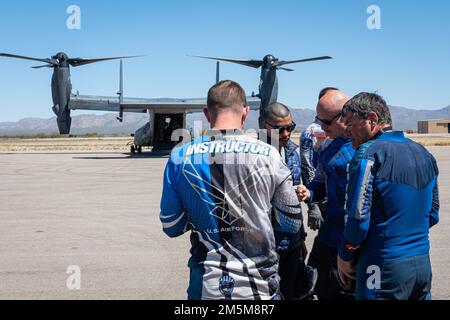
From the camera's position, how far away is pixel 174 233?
9.11 feet

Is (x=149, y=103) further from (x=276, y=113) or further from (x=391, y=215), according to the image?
(x=391, y=215)

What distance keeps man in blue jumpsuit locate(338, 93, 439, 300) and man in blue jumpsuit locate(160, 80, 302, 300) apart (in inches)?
18.9

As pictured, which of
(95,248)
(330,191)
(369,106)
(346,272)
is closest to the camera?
(369,106)

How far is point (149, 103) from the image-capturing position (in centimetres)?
2734

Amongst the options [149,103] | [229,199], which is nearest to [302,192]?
[229,199]

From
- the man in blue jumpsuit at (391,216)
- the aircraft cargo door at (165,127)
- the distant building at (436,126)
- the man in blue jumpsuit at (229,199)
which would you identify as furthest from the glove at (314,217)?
the distant building at (436,126)

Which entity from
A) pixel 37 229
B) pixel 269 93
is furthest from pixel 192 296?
pixel 269 93

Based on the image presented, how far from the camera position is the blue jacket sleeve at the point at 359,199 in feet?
8.96

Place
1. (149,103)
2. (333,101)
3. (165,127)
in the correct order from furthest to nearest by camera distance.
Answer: (165,127) < (149,103) < (333,101)

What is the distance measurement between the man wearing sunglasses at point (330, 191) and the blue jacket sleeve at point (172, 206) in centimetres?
133

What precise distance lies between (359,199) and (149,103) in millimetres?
25315
